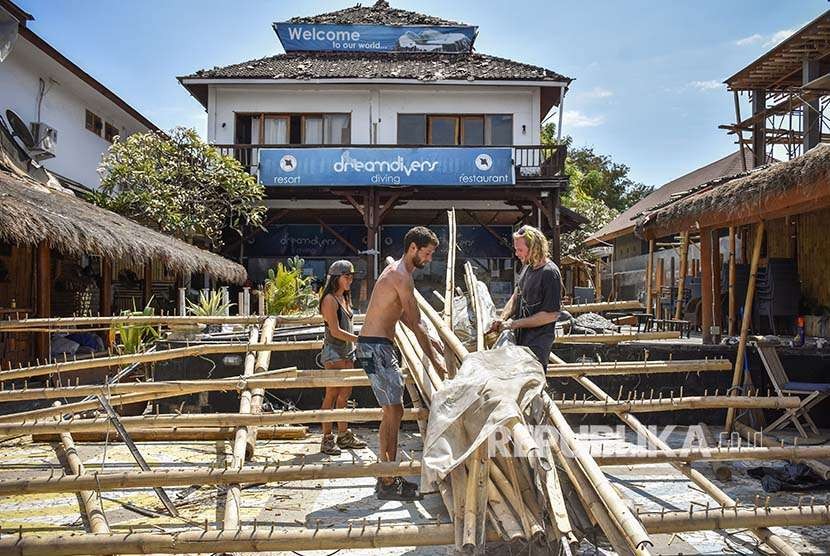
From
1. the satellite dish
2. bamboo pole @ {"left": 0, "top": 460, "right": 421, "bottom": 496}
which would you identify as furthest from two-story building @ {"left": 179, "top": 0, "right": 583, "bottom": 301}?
bamboo pole @ {"left": 0, "top": 460, "right": 421, "bottom": 496}

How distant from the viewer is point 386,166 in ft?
43.4

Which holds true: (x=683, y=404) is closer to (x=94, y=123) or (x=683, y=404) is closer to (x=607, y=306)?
(x=607, y=306)

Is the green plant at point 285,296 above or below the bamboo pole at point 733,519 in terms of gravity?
above

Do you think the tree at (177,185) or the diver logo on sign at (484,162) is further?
the diver logo on sign at (484,162)

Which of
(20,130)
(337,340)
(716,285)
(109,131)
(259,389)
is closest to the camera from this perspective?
(259,389)

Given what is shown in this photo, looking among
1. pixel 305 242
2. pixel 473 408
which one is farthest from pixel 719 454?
pixel 305 242

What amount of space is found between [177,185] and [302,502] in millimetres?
9399

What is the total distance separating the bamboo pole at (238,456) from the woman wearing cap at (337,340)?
709 mm

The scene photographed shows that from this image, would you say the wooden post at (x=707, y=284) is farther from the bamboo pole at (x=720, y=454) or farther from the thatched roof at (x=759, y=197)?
the bamboo pole at (x=720, y=454)

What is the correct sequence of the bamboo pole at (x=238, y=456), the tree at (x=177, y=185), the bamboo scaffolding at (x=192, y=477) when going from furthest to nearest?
the tree at (x=177, y=185) → the bamboo pole at (x=238, y=456) → the bamboo scaffolding at (x=192, y=477)

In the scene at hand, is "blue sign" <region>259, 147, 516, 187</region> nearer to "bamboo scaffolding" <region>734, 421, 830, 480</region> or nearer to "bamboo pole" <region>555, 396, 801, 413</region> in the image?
"bamboo scaffolding" <region>734, 421, 830, 480</region>

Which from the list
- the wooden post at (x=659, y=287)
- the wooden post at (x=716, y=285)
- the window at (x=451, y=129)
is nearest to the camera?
the wooden post at (x=716, y=285)

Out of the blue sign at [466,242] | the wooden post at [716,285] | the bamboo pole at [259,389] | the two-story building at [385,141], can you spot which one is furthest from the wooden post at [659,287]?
the bamboo pole at [259,389]

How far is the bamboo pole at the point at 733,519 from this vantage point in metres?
2.72
